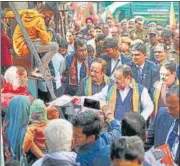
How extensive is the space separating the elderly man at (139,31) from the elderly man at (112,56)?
0.42 feet

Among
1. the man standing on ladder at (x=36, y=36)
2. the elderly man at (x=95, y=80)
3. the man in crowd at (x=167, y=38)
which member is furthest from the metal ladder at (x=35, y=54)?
the man in crowd at (x=167, y=38)

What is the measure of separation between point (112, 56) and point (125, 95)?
0.25 metres

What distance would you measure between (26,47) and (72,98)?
432 millimetres

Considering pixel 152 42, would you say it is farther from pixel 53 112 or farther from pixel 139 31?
pixel 53 112

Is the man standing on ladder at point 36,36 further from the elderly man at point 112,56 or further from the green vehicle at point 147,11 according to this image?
the green vehicle at point 147,11

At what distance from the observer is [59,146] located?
3.98 metres

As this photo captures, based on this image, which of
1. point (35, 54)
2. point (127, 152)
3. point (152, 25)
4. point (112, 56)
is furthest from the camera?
point (35, 54)

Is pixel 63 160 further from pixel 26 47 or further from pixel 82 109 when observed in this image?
pixel 26 47

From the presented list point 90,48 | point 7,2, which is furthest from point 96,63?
point 7,2

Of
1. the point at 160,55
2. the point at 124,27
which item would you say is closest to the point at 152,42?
the point at 160,55

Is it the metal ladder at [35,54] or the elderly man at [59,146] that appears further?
the metal ladder at [35,54]

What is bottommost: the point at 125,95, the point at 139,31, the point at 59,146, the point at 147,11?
the point at 59,146

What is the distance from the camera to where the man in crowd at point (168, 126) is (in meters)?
4.08

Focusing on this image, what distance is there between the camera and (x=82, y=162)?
4.04 meters
